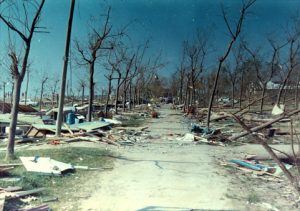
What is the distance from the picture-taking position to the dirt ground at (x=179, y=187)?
22.3ft

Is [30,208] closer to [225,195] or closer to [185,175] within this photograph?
[225,195]

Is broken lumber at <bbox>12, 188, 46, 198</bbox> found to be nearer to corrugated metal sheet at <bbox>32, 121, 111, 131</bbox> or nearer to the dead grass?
the dead grass

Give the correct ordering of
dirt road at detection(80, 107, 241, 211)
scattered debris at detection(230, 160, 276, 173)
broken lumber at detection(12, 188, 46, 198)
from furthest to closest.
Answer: scattered debris at detection(230, 160, 276, 173), dirt road at detection(80, 107, 241, 211), broken lumber at detection(12, 188, 46, 198)

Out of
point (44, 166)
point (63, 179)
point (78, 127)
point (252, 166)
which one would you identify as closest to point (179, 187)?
point (63, 179)

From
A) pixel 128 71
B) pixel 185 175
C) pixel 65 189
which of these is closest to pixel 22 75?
pixel 65 189

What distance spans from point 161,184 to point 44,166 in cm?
273

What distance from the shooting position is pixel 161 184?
324 inches

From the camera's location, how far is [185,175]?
930 centimetres

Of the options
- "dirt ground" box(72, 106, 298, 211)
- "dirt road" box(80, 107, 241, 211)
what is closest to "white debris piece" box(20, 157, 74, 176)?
"dirt ground" box(72, 106, 298, 211)

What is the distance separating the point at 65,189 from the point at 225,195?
308 cm

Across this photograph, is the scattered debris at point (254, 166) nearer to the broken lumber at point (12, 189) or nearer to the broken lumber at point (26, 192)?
the broken lumber at point (26, 192)

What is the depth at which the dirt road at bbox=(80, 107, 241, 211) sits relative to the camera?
6762 millimetres

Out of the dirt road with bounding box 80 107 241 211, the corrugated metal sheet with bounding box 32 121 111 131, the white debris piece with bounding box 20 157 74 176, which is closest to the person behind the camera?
the dirt road with bounding box 80 107 241 211

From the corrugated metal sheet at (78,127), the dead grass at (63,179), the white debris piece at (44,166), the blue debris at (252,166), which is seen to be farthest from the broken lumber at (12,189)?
the corrugated metal sheet at (78,127)
